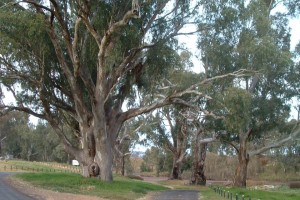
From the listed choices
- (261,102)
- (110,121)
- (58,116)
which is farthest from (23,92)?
(261,102)

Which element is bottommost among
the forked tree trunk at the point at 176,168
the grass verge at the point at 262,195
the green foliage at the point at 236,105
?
the grass verge at the point at 262,195

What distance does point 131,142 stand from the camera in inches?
2820

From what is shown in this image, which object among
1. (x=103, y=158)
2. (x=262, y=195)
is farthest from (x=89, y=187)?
(x=262, y=195)

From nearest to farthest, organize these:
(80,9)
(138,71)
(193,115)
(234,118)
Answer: (80,9), (234,118), (138,71), (193,115)

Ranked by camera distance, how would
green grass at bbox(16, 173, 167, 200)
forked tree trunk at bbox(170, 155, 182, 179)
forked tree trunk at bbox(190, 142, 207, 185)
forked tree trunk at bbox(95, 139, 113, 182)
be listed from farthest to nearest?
forked tree trunk at bbox(170, 155, 182, 179) < forked tree trunk at bbox(190, 142, 207, 185) < forked tree trunk at bbox(95, 139, 113, 182) < green grass at bbox(16, 173, 167, 200)

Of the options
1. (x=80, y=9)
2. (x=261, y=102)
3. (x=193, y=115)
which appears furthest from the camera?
(x=261, y=102)

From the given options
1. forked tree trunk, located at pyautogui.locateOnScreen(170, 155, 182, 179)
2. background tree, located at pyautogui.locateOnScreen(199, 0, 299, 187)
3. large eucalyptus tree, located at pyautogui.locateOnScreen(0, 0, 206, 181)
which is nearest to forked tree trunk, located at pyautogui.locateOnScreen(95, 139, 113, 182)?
large eucalyptus tree, located at pyautogui.locateOnScreen(0, 0, 206, 181)

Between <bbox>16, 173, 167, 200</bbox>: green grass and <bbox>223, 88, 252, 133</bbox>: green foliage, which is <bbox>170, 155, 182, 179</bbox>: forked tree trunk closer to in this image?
<bbox>16, 173, 167, 200</bbox>: green grass

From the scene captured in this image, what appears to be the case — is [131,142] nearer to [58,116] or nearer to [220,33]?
[58,116]

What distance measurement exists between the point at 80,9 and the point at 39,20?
115 inches

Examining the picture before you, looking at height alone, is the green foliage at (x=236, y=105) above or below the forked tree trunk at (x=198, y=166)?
above

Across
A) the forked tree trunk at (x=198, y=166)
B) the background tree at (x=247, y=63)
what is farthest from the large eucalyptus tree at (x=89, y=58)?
the forked tree trunk at (x=198, y=166)

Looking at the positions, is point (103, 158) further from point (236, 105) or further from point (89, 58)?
point (236, 105)

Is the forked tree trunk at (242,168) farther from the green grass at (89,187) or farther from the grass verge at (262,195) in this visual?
the green grass at (89,187)
